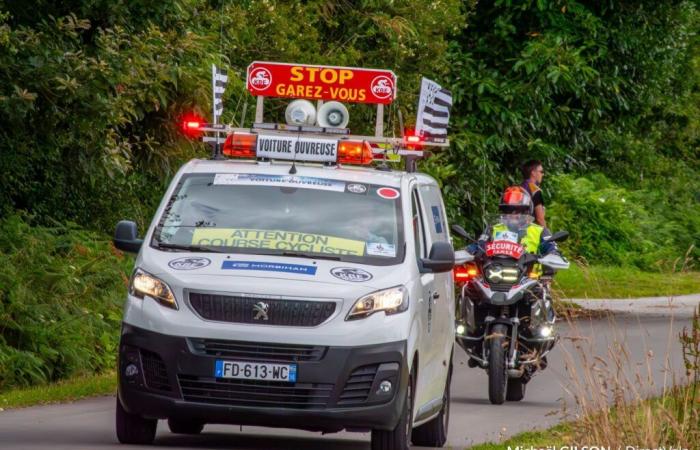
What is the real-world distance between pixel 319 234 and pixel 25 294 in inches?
243

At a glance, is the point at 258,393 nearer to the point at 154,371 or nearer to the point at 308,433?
the point at 154,371

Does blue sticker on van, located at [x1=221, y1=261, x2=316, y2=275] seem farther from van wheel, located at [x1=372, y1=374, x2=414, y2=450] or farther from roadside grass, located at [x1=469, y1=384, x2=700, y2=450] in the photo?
roadside grass, located at [x1=469, y1=384, x2=700, y2=450]

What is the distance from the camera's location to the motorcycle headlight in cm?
1606

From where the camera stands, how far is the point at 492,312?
16297mm

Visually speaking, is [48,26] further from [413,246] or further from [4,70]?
[413,246]

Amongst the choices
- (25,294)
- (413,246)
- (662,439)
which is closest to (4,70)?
(25,294)

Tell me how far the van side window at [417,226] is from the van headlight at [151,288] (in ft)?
5.88

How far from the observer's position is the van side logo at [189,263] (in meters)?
11.0

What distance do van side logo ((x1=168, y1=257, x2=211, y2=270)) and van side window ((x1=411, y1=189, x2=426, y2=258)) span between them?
1489 mm

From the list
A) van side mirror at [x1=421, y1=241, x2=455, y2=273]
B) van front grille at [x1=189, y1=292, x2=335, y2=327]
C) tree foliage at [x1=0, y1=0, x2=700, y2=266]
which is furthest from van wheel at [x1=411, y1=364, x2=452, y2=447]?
tree foliage at [x1=0, y1=0, x2=700, y2=266]

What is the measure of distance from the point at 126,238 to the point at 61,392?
4156 mm

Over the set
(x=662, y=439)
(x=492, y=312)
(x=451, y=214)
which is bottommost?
(x=451, y=214)

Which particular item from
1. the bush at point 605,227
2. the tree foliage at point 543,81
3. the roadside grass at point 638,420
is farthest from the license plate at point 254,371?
the bush at point 605,227

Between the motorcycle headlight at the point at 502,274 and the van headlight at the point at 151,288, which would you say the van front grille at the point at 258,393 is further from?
the motorcycle headlight at the point at 502,274
